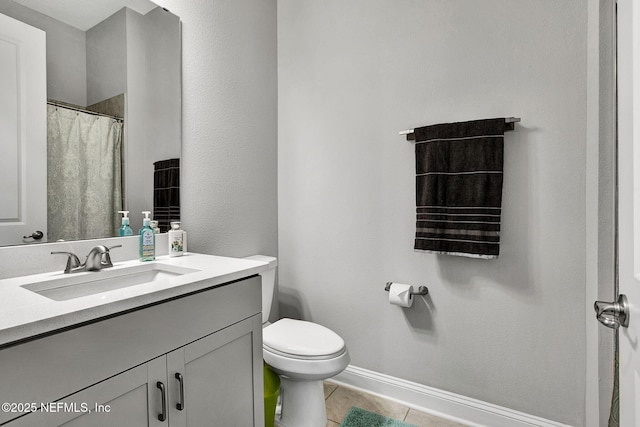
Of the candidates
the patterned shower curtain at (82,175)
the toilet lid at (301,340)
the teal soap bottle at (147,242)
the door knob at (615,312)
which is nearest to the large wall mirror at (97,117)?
the patterned shower curtain at (82,175)

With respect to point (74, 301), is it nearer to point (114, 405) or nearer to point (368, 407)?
point (114, 405)

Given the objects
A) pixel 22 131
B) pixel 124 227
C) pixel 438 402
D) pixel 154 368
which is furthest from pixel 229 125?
pixel 438 402

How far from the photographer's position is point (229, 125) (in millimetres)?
1878

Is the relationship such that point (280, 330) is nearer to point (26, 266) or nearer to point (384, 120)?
point (26, 266)

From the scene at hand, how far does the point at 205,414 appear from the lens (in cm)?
106

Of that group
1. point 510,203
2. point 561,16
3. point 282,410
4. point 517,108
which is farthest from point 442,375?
point 561,16

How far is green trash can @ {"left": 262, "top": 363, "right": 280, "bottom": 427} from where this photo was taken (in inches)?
60.2

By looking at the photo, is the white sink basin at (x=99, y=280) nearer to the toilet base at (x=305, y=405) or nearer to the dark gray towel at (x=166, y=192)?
the dark gray towel at (x=166, y=192)

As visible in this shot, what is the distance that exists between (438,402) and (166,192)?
5.76ft

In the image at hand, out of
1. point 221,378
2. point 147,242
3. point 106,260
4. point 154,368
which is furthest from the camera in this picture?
point 147,242

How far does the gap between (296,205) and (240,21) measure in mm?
1145

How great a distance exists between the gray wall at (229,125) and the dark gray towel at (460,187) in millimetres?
969

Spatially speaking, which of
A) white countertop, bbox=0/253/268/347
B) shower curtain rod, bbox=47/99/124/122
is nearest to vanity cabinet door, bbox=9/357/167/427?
white countertop, bbox=0/253/268/347

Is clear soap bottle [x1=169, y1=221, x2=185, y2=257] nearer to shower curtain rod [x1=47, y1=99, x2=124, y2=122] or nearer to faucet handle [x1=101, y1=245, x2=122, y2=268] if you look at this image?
faucet handle [x1=101, y1=245, x2=122, y2=268]
